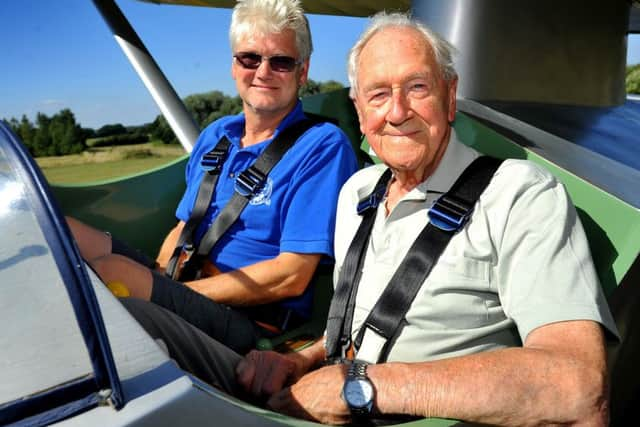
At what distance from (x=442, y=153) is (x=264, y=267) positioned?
57cm

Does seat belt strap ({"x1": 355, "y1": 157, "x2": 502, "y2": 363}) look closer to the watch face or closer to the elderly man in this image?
the elderly man

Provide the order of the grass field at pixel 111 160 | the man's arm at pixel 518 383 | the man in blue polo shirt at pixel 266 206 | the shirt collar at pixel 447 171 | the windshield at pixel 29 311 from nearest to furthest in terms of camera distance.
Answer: the windshield at pixel 29 311 → the man's arm at pixel 518 383 → the shirt collar at pixel 447 171 → the man in blue polo shirt at pixel 266 206 → the grass field at pixel 111 160

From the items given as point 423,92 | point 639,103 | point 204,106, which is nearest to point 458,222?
point 423,92

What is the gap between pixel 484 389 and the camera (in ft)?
3.01

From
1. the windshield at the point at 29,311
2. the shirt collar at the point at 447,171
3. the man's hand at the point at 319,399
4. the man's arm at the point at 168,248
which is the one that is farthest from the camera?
the man's arm at the point at 168,248

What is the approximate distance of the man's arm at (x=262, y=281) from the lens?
1.56 metres

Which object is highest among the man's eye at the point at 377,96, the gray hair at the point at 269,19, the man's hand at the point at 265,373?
the gray hair at the point at 269,19

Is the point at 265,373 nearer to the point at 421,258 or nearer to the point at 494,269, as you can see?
the point at 421,258

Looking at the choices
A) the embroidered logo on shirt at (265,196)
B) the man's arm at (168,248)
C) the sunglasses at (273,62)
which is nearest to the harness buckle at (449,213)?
the embroidered logo on shirt at (265,196)

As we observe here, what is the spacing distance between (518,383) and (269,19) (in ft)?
4.06

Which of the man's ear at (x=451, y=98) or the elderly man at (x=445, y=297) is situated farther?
the man's ear at (x=451, y=98)

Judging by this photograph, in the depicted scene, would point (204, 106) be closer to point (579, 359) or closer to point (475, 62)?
point (475, 62)

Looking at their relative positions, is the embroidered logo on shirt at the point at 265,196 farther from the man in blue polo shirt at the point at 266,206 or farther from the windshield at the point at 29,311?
the windshield at the point at 29,311

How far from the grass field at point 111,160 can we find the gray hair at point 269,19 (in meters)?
11.0
